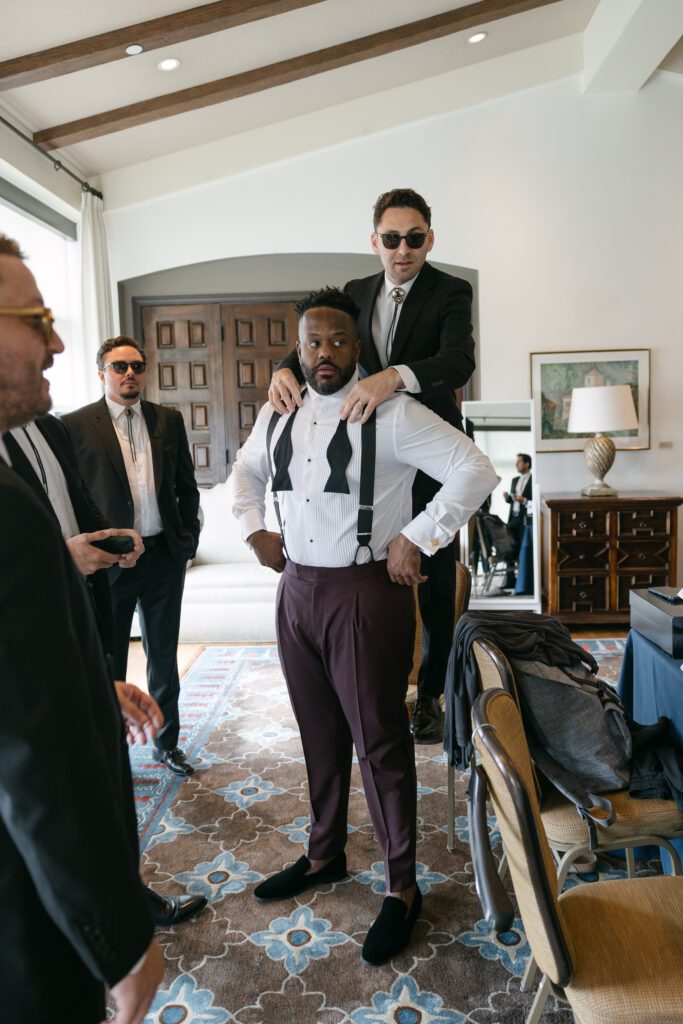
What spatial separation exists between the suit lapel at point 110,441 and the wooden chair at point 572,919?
7.06 ft

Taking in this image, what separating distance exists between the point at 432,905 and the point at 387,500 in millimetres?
1283

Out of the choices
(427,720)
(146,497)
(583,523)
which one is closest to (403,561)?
(427,720)

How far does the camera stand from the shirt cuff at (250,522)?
7.43 ft

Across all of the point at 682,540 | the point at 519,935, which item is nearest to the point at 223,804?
the point at 519,935

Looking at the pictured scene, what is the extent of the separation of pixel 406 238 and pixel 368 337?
32 cm

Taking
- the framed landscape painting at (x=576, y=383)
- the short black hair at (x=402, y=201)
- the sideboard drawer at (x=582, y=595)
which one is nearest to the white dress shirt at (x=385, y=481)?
the short black hair at (x=402, y=201)

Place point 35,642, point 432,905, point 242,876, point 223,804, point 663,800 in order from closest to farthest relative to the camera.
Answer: point 35,642 → point 663,800 → point 432,905 → point 242,876 → point 223,804

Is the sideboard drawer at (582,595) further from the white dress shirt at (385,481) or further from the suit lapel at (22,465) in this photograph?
the suit lapel at (22,465)

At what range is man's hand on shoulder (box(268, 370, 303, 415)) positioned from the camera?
210 cm

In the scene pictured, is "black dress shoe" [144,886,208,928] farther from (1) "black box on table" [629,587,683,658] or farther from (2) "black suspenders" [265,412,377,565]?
(1) "black box on table" [629,587,683,658]

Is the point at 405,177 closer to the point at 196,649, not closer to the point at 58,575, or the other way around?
the point at 196,649

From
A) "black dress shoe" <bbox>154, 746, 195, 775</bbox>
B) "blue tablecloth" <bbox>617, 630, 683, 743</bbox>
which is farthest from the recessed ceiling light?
"blue tablecloth" <bbox>617, 630, 683, 743</bbox>

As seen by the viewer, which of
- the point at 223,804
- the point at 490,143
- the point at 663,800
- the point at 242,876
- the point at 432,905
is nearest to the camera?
the point at 663,800

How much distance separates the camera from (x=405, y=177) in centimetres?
611
